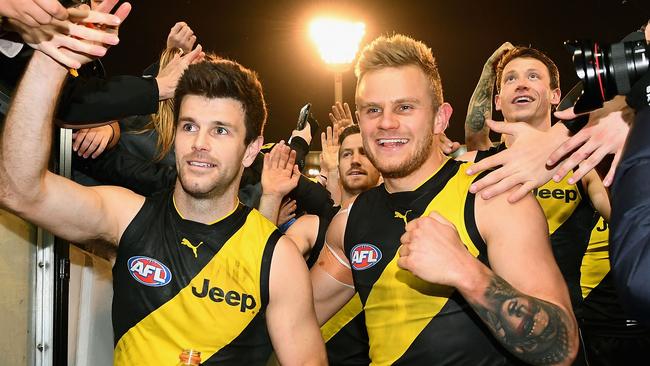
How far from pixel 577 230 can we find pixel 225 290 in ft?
7.24

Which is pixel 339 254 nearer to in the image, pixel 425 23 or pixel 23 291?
pixel 23 291

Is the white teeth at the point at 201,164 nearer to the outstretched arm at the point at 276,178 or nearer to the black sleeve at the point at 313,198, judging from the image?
the outstretched arm at the point at 276,178

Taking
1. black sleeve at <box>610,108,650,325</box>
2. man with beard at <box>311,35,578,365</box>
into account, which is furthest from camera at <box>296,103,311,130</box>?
black sleeve at <box>610,108,650,325</box>

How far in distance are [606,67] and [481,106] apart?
12.0 ft

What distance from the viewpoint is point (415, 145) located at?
10.8ft

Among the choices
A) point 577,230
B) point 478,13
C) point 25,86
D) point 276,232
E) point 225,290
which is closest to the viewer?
point 25,86

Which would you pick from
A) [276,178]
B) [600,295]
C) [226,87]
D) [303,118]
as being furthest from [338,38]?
[226,87]

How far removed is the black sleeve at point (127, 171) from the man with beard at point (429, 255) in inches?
40.1

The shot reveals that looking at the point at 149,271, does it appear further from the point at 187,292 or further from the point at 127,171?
the point at 127,171

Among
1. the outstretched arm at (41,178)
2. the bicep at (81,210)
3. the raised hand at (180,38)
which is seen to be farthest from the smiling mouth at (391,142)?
the raised hand at (180,38)

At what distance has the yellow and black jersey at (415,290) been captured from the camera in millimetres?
2939

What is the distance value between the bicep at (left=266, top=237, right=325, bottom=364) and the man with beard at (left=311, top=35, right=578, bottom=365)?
0.85 ft

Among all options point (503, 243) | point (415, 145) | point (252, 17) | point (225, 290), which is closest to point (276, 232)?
point (225, 290)

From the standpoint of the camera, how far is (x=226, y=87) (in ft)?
11.0
